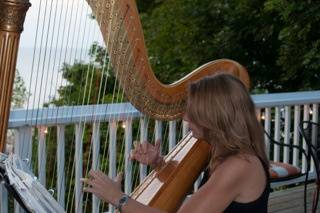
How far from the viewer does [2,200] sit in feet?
9.37

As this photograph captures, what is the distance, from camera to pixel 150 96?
279cm

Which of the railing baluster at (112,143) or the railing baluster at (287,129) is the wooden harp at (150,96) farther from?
the railing baluster at (287,129)

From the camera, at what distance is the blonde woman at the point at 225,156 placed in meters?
1.92

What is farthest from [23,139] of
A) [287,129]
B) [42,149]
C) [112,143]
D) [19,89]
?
[287,129]

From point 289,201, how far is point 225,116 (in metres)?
2.90

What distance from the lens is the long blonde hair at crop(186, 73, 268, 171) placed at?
1961mm

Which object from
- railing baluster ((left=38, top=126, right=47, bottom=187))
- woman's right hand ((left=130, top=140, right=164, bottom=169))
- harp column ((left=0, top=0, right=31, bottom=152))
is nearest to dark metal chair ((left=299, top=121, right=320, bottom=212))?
woman's right hand ((left=130, top=140, right=164, bottom=169))

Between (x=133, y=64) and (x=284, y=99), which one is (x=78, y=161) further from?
(x=284, y=99)

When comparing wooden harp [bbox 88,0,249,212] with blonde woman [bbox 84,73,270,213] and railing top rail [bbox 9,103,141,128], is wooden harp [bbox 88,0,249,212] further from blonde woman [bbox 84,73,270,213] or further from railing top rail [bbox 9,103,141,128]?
blonde woman [bbox 84,73,270,213]

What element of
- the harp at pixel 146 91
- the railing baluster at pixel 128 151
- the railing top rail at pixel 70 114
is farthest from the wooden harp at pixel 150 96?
the railing baluster at pixel 128 151

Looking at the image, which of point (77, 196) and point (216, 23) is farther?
point (216, 23)

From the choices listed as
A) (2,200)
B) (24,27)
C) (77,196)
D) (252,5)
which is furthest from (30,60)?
(252,5)

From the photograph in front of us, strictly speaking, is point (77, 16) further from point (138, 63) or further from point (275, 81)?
point (275, 81)

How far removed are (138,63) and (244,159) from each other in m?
0.83
